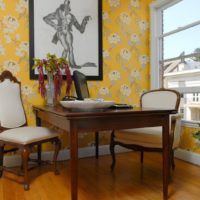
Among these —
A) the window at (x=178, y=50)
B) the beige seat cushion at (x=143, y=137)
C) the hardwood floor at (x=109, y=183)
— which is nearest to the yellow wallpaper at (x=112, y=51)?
Result: the window at (x=178, y=50)

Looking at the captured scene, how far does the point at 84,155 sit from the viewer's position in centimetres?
316

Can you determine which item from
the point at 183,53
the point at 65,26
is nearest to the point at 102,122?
the point at 65,26

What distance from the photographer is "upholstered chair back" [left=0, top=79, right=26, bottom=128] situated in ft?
8.27

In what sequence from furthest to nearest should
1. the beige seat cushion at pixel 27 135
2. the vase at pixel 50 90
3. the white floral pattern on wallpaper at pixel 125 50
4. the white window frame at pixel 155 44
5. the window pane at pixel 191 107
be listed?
1. the white window frame at pixel 155 44
2. the white floral pattern on wallpaper at pixel 125 50
3. the window pane at pixel 191 107
4. the vase at pixel 50 90
5. the beige seat cushion at pixel 27 135

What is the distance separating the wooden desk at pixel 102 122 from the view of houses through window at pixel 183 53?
3.97 feet

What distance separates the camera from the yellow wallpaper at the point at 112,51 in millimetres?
2797

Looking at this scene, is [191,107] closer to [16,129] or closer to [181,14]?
[181,14]

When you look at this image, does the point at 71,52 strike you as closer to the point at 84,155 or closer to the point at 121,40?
the point at 121,40

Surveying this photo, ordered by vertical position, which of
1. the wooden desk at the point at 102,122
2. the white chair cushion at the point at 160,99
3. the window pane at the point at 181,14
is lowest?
the wooden desk at the point at 102,122

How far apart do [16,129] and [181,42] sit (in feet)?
7.38

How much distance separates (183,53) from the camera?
3086mm

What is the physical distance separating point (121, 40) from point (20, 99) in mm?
1585

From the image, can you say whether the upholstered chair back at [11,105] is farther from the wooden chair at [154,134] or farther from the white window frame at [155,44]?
the white window frame at [155,44]

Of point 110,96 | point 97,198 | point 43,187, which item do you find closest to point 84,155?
point 110,96
